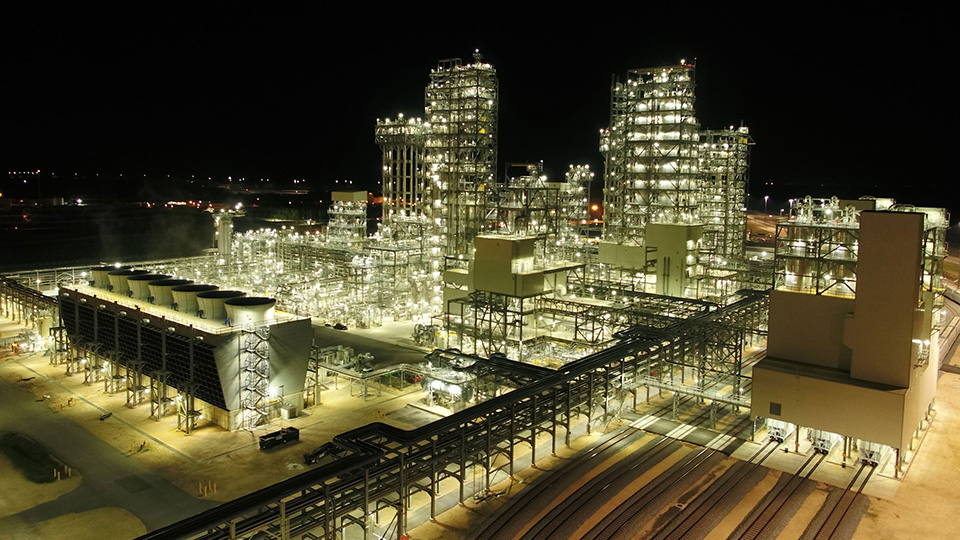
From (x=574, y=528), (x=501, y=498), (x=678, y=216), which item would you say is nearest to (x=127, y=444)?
(x=501, y=498)

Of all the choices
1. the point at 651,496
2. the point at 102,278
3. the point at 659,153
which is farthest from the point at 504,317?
the point at 102,278

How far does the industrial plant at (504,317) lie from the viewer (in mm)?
24234

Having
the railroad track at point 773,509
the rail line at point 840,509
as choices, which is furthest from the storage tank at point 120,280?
the rail line at point 840,509

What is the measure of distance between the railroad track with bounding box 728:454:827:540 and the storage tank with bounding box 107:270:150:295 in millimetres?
36732

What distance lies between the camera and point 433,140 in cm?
5628

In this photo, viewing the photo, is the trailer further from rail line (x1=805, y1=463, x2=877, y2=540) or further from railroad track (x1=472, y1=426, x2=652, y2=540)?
rail line (x1=805, y1=463, x2=877, y2=540)

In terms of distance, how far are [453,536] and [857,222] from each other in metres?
21.4

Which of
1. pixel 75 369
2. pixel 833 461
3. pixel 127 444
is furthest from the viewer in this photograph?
pixel 75 369

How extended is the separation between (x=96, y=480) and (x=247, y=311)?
9.71 meters

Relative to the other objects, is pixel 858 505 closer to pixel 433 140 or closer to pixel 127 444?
pixel 127 444

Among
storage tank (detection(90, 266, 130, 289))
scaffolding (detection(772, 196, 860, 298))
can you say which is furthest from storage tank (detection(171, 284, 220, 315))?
scaffolding (detection(772, 196, 860, 298))

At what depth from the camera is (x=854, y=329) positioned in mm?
25484

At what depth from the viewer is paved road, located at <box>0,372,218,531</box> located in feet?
74.3

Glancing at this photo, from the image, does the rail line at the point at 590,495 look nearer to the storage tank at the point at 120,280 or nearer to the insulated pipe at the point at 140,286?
the insulated pipe at the point at 140,286
